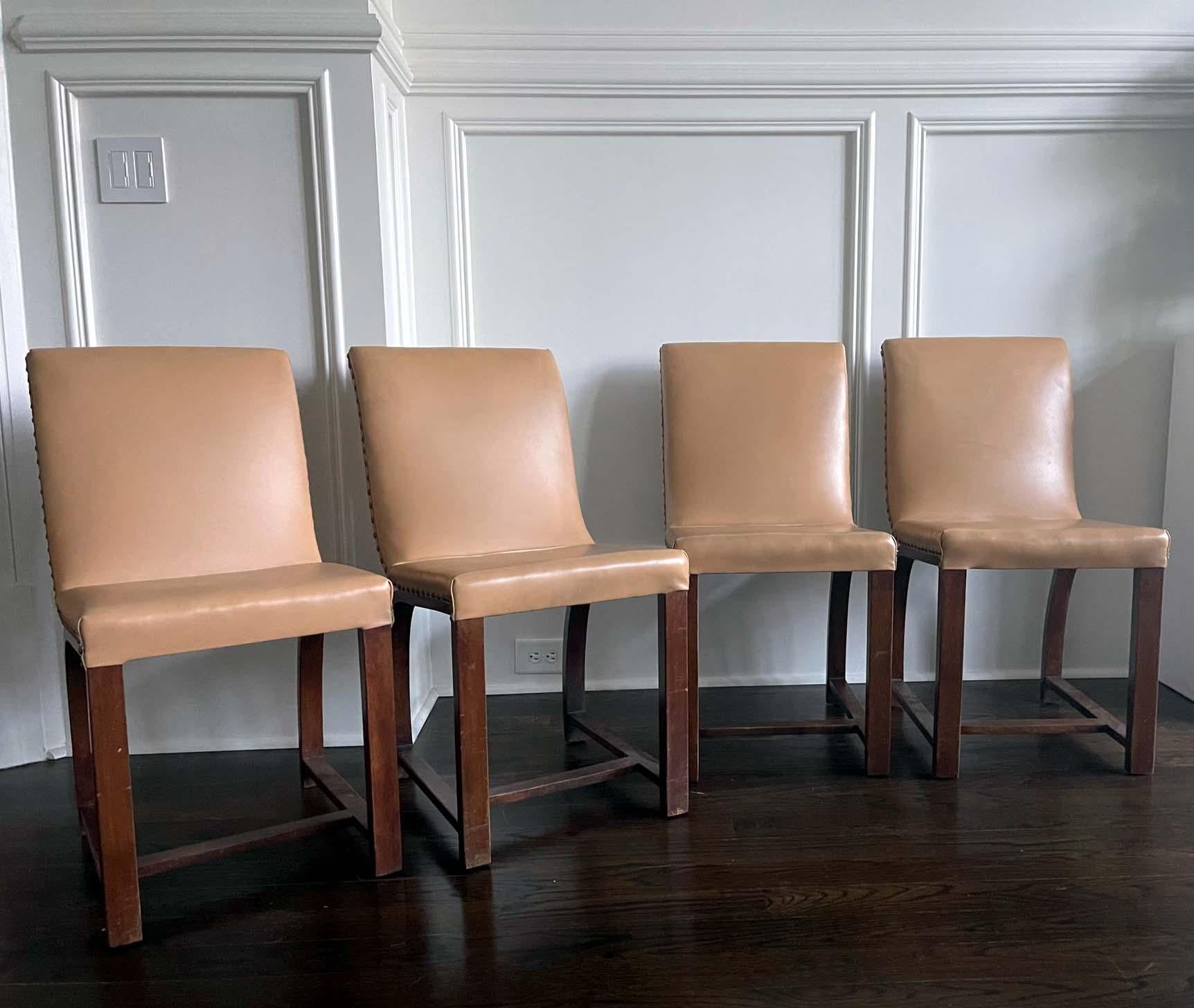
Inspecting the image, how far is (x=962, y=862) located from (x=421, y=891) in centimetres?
85

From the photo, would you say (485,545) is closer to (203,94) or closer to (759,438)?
(759,438)

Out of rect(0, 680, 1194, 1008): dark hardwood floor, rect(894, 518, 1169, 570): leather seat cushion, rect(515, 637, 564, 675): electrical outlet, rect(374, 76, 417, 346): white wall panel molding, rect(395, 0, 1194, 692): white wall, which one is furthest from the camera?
rect(515, 637, 564, 675): electrical outlet

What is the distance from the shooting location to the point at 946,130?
2.12 meters

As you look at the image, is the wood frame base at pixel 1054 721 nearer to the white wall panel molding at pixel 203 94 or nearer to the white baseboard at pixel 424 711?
the white baseboard at pixel 424 711

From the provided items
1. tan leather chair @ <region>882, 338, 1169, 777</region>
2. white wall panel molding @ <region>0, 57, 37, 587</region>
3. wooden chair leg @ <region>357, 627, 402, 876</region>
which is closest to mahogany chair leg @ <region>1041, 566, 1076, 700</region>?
tan leather chair @ <region>882, 338, 1169, 777</region>

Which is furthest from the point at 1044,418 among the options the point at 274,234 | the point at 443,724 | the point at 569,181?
the point at 274,234

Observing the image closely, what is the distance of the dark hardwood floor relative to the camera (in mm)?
1093

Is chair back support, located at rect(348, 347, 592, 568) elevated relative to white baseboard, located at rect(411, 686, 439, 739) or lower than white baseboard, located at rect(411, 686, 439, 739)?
elevated

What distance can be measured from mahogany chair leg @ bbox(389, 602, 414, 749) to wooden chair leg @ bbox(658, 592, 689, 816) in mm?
502

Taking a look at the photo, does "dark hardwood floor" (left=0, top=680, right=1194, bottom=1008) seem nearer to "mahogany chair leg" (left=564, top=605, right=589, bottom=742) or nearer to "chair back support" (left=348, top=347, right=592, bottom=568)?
"mahogany chair leg" (left=564, top=605, right=589, bottom=742)

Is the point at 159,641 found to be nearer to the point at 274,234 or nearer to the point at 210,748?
the point at 210,748

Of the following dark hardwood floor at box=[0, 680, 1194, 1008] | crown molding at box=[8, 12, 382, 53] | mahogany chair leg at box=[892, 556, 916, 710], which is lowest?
dark hardwood floor at box=[0, 680, 1194, 1008]

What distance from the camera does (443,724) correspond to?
2.04 metres

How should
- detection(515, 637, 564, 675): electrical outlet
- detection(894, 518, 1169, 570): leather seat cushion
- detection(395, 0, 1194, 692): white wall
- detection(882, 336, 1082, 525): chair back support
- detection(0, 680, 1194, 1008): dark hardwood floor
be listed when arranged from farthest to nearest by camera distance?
detection(515, 637, 564, 675): electrical outlet, detection(395, 0, 1194, 692): white wall, detection(882, 336, 1082, 525): chair back support, detection(894, 518, 1169, 570): leather seat cushion, detection(0, 680, 1194, 1008): dark hardwood floor
